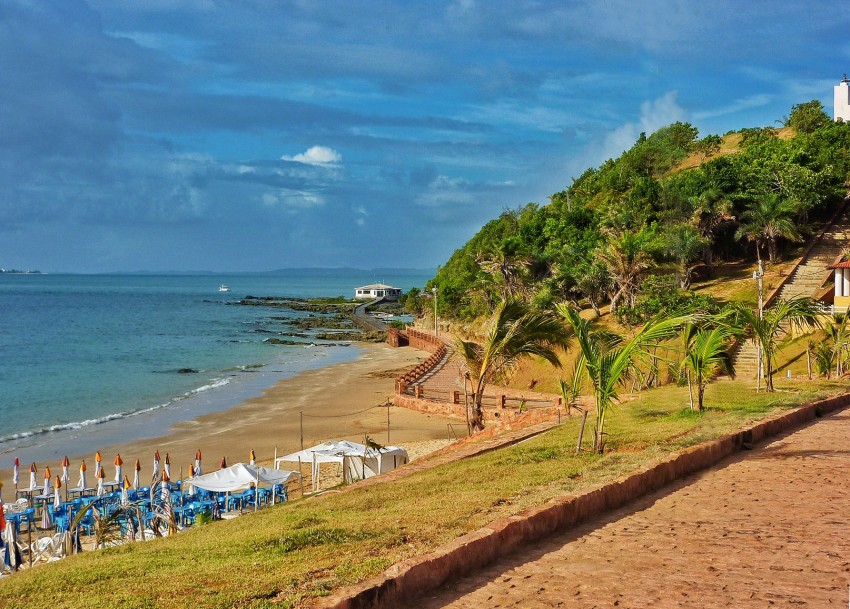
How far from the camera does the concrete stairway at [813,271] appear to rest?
26453 millimetres

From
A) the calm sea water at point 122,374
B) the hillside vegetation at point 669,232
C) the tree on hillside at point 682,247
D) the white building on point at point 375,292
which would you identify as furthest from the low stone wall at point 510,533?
the white building on point at point 375,292

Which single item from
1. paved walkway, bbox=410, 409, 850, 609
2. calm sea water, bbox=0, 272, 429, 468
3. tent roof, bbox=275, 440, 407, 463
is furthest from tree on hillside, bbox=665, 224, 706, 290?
paved walkway, bbox=410, 409, 850, 609

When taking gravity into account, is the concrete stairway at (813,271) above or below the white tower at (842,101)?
below

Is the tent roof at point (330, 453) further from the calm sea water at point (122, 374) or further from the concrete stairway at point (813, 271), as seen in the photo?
the concrete stairway at point (813, 271)

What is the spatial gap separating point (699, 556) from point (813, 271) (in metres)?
36.9

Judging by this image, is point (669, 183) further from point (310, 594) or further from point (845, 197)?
point (310, 594)

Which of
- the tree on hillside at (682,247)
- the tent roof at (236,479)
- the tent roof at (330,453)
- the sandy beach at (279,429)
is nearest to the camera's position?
the tent roof at (236,479)

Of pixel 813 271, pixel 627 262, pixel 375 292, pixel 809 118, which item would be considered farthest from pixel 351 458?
pixel 375 292

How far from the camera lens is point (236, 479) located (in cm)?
1656

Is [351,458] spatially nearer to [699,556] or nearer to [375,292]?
[699,556]

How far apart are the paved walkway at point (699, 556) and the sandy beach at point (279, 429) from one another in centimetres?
1498

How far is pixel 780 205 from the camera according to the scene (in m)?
40.2

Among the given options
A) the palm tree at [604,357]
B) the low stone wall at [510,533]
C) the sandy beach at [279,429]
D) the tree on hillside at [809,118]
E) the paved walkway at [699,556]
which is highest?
the tree on hillside at [809,118]

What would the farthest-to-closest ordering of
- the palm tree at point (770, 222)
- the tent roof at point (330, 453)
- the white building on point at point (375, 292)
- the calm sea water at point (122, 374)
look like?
the white building on point at point (375, 292), the palm tree at point (770, 222), the calm sea water at point (122, 374), the tent roof at point (330, 453)
